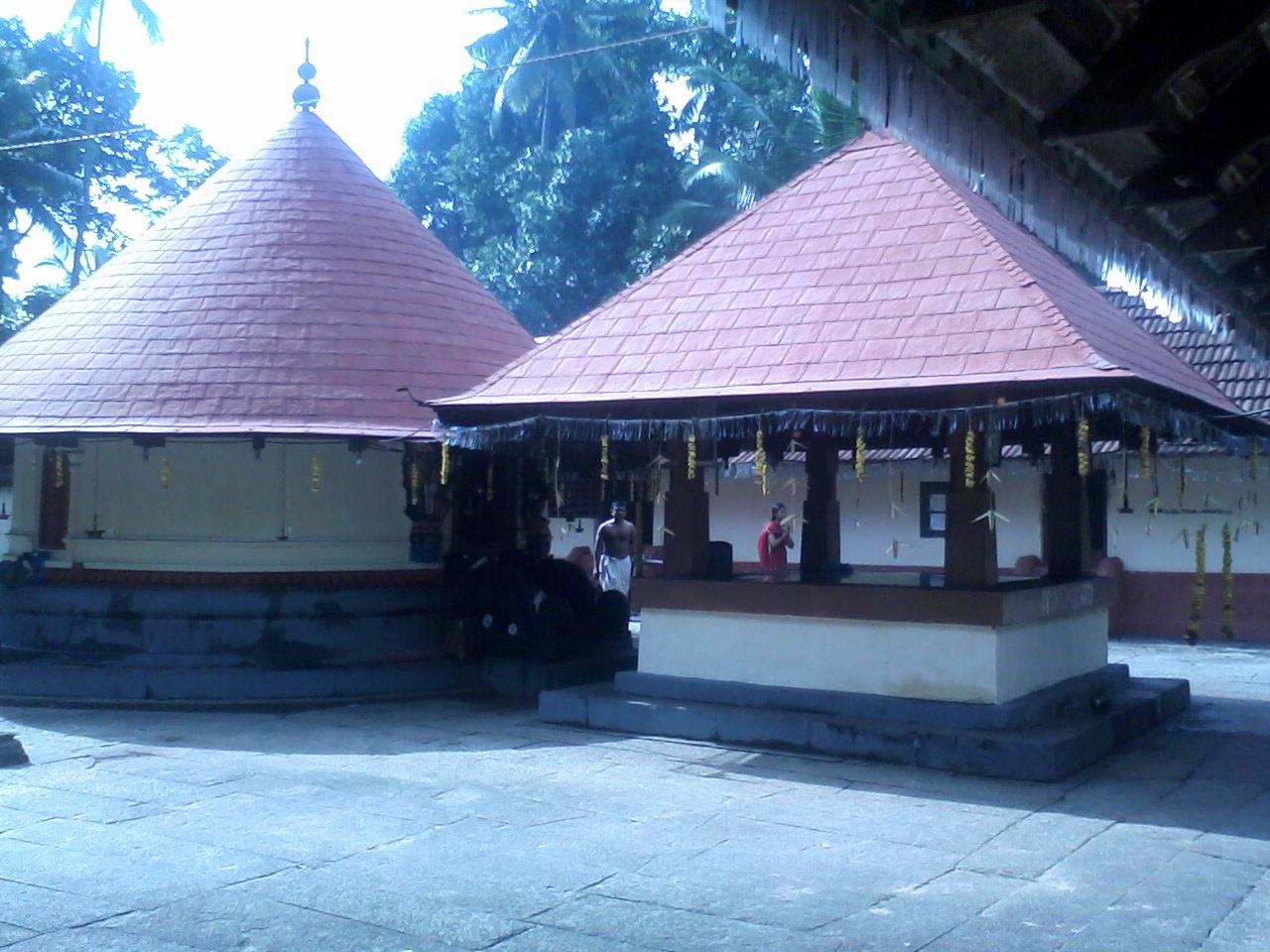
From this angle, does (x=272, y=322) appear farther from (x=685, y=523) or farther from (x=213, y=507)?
(x=685, y=523)

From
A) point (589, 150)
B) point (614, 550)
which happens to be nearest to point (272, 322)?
point (614, 550)

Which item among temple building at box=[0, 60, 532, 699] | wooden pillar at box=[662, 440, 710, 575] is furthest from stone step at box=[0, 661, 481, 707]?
wooden pillar at box=[662, 440, 710, 575]

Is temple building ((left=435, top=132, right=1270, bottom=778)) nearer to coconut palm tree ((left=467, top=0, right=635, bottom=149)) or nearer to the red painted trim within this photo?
the red painted trim

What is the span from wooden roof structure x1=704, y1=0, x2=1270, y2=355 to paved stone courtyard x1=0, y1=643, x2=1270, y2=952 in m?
2.96

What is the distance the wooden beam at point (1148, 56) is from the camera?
367 centimetres

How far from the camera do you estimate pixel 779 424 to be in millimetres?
Result: 9125

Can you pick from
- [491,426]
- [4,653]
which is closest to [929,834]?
[491,426]

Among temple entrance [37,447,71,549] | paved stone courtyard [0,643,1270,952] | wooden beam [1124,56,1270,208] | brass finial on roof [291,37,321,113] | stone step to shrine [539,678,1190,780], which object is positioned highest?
brass finial on roof [291,37,321,113]

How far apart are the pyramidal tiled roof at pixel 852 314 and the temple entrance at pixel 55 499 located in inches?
159

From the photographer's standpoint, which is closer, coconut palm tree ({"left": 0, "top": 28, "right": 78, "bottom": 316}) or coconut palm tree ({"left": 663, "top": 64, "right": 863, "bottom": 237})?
coconut palm tree ({"left": 663, "top": 64, "right": 863, "bottom": 237})

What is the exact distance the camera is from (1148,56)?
380 centimetres

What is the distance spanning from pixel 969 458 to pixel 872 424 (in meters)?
0.68

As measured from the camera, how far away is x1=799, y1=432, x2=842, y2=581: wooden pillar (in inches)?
445

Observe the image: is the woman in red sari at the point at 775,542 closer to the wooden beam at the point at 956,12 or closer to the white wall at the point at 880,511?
the white wall at the point at 880,511
